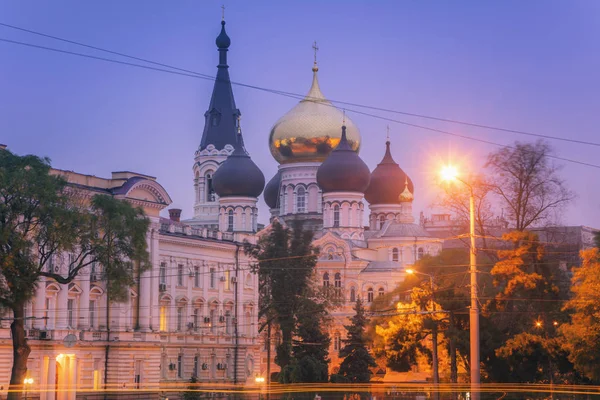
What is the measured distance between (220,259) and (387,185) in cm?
4265

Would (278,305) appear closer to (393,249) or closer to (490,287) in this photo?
(490,287)

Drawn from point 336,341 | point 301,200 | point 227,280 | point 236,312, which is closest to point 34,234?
point 227,280

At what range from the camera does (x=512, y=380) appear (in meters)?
51.2

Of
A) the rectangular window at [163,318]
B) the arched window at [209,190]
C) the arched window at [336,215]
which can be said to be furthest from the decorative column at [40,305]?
the arched window at [209,190]

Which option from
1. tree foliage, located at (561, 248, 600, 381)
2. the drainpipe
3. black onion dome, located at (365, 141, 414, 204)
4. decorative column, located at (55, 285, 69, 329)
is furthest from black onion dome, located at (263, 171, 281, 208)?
tree foliage, located at (561, 248, 600, 381)

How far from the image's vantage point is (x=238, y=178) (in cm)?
10862

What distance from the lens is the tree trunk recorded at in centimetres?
4316

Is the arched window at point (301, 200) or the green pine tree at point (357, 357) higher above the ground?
the arched window at point (301, 200)

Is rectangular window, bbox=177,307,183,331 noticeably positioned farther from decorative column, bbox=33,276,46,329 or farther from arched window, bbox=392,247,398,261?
arched window, bbox=392,247,398,261

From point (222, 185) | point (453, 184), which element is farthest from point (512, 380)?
point (222, 185)

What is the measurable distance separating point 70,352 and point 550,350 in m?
21.3

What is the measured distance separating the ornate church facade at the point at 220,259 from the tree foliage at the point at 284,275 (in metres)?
2.58

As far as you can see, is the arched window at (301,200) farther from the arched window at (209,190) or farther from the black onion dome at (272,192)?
the arched window at (209,190)

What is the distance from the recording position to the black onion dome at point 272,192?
116688mm
